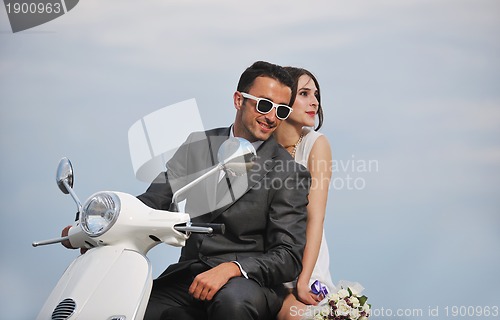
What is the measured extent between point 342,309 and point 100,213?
2.74ft

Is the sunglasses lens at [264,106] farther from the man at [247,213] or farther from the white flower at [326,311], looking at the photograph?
the white flower at [326,311]

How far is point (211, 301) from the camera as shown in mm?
2355

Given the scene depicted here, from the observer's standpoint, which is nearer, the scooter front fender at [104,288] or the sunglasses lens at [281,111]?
the scooter front fender at [104,288]

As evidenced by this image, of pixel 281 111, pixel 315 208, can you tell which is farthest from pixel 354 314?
pixel 281 111

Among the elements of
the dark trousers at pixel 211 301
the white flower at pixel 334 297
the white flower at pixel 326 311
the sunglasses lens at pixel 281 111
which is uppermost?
the sunglasses lens at pixel 281 111

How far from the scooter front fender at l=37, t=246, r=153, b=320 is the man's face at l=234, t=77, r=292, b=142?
72 centimetres

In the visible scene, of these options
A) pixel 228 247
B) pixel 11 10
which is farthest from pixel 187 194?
pixel 11 10

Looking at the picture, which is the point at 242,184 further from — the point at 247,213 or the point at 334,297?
the point at 334,297

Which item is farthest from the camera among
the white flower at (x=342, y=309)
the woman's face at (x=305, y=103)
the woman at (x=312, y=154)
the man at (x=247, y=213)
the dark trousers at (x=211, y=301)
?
the woman's face at (x=305, y=103)

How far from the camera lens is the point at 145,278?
2.22 m

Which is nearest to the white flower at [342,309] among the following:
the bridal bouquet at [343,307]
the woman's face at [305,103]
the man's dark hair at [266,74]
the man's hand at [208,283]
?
the bridal bouquet at [343,307]

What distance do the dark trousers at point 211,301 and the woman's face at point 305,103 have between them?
37.5 inches

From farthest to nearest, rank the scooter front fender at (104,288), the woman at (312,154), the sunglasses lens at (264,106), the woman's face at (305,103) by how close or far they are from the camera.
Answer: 1. the woman's face at (305,103)
2. the woman at (312,154)
3. the sunglasses lens at (264,106)
4. the scooter front fender at (104,288)

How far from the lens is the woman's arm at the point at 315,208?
2.84m
